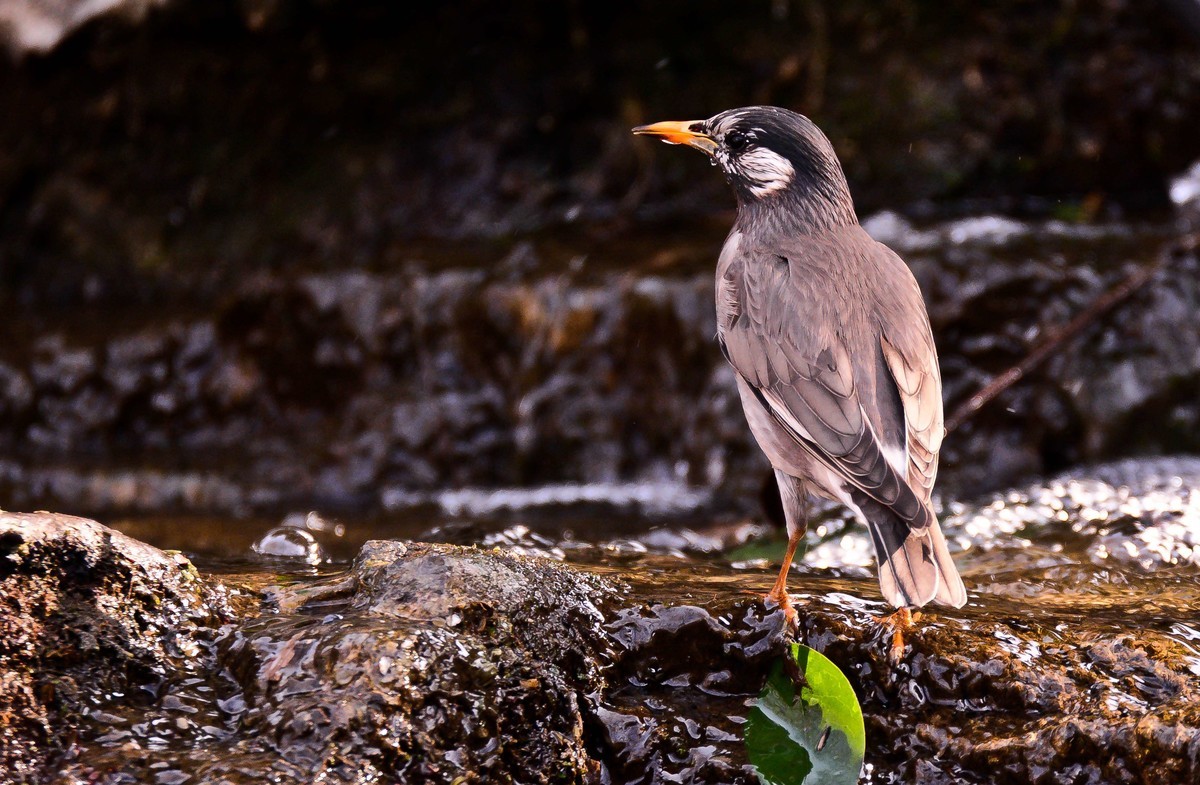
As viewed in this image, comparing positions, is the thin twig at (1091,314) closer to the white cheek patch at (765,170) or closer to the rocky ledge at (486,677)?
the white cheek patch at (765,170)

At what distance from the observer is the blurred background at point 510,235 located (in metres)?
7.87

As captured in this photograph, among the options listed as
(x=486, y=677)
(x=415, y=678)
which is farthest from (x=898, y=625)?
(x=415, y=678)

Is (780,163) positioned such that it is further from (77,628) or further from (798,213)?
(77,628)

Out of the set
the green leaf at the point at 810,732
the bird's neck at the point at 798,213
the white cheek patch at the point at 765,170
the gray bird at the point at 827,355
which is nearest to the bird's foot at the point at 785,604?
the gray bird at the point at 827,355

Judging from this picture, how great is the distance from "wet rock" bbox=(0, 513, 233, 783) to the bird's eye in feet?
9.68

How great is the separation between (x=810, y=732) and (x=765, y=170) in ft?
8.47

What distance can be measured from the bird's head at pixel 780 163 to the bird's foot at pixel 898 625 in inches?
75.3

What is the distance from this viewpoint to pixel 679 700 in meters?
3.35

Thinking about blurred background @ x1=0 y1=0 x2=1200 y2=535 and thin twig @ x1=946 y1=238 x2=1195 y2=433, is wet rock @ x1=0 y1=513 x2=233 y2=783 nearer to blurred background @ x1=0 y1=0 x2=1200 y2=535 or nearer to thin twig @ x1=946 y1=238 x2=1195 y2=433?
blurred background @ x1=0 y1=0 x2=1200 y2=535

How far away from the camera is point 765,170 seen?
4969 mm

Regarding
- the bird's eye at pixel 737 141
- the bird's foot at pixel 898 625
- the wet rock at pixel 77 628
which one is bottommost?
the bird's foot at pixel 898 625

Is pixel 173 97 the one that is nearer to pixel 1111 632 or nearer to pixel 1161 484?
pixel 1161 484

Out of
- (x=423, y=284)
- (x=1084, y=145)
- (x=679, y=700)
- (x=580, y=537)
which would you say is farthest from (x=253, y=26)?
(x=679, y=700)

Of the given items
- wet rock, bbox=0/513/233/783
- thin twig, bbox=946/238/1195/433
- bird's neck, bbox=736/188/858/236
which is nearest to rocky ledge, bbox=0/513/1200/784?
wet rock, bbox=0/513/233/783
